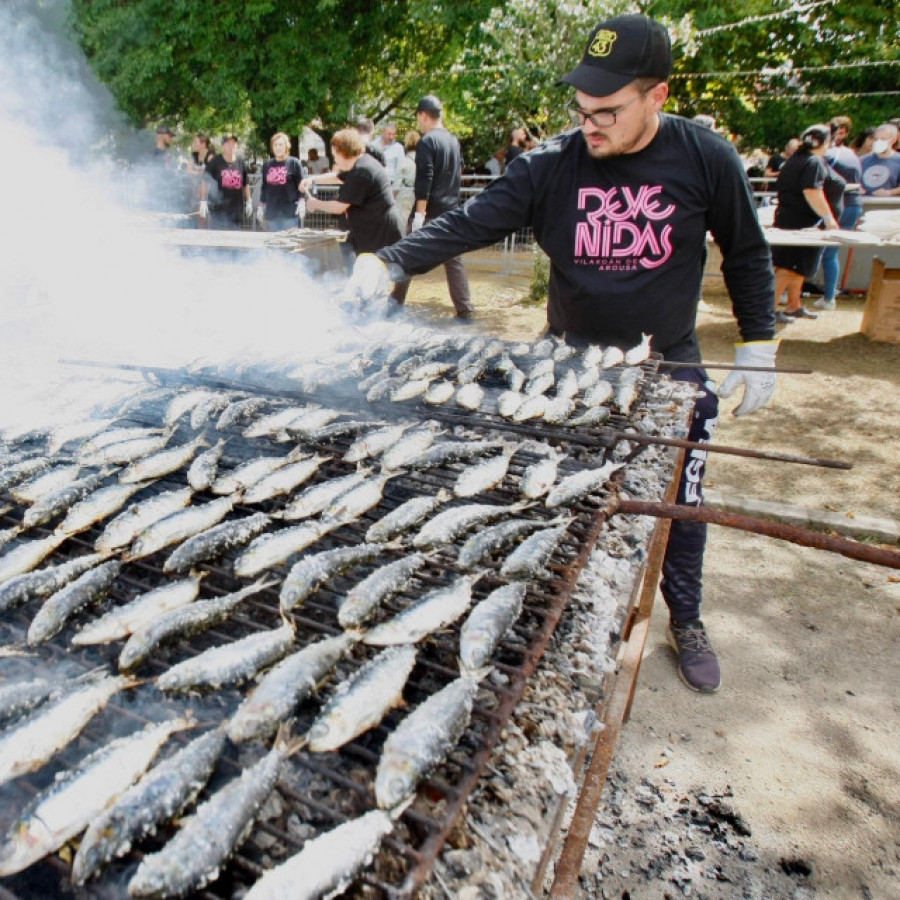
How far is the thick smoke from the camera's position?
4793mm

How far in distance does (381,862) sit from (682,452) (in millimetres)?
2622

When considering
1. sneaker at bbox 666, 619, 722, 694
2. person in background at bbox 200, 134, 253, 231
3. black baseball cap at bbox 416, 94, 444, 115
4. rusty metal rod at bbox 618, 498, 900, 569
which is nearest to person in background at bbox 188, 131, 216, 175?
person in background at bbox 200, 134, 253, 231

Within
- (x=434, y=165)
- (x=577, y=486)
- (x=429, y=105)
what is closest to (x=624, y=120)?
(x=577, y=486)

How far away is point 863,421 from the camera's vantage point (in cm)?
740

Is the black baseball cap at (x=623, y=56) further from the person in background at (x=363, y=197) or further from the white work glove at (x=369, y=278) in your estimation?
the person in background at (x=363, y=197)

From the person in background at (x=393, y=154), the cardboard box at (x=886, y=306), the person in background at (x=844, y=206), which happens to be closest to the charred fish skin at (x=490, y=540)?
the cardboard box at (x=886, y=306)

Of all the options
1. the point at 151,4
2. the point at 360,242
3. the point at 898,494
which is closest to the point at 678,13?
the point at 151,4

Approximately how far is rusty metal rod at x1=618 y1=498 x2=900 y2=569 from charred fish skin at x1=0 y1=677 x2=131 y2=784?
6.02ft

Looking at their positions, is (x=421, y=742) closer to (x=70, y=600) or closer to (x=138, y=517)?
(x=70, y=600)

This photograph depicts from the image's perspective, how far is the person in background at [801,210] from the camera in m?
10.7

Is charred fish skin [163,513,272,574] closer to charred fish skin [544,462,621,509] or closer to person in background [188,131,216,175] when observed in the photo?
charred fish skin [544,462,621,509]

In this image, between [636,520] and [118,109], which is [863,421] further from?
[118,109]

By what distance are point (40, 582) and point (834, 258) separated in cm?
1303

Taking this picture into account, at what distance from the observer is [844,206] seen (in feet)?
40.8
